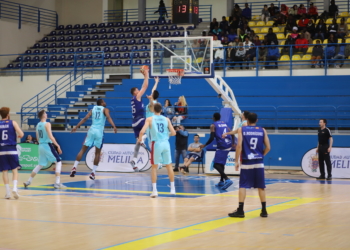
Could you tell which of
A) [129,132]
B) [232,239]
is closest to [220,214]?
[232,239]

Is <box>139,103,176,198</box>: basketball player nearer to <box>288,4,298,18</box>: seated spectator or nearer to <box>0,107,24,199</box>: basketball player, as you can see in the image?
<box>0,107,24,199</box>: basketball player

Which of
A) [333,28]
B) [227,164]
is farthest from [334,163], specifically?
[333,28]

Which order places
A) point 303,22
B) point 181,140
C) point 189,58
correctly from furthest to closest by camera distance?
point 303,22
point 181,140
point 189,58

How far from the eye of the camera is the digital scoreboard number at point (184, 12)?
17.4 meters

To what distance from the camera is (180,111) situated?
21969mm

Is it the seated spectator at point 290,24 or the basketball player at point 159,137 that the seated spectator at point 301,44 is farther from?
the basketball player at point 159,137

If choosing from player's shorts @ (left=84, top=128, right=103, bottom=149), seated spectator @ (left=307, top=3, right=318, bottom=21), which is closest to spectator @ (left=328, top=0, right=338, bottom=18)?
seated spectator @ (left=307, top=3, right=318, bottom=21)

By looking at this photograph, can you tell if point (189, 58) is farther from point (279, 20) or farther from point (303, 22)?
point (279, 20)

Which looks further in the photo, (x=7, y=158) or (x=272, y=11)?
(x=272, y=11)

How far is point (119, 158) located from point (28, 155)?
3.57 meters

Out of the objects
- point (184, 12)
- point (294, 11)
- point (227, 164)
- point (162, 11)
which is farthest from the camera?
point (162, 11)

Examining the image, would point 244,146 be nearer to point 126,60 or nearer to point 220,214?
point 220,214

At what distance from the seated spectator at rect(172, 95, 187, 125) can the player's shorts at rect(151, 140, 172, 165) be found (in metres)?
8.92

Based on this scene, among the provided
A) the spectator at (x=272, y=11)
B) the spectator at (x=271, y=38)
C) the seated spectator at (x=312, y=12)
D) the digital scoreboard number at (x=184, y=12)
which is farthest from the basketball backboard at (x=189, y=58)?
the spectator at (x=272, y=11)
